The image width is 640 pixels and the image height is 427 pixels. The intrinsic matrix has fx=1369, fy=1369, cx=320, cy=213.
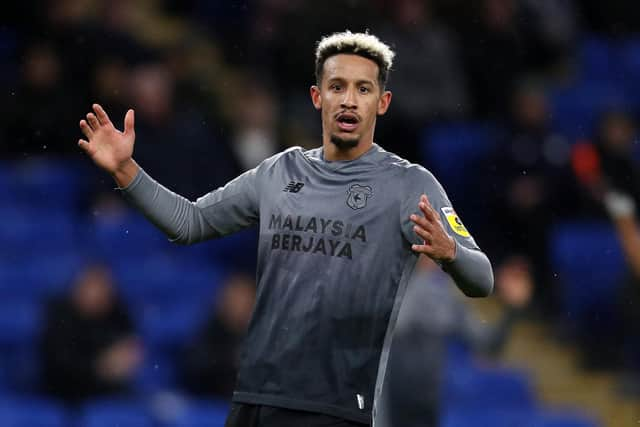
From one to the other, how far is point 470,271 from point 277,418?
2.43ft

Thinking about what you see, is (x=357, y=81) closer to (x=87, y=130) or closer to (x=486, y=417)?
(x=87, y=130)

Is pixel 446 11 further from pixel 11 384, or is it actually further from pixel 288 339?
pixel 288 339

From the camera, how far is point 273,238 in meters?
4.21

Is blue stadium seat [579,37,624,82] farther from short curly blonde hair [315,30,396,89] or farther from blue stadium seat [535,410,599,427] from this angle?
short curly blonde hair [315,30,396,89]

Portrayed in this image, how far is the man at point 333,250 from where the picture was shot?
409 cm

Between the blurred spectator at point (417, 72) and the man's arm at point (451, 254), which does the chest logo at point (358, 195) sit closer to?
the man's arm at point (451, 254)

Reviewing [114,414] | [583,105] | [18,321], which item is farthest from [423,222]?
[583,105]

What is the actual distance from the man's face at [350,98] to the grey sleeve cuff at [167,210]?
52 cm

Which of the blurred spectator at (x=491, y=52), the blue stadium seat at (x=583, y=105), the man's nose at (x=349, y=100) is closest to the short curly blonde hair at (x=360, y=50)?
the man's nose at (x=349, y=100)

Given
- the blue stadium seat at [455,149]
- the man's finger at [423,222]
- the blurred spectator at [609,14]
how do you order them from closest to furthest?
the man's finger at [423,222], the blue stadium seat at [455,149], the blurred spectator at [609,14]

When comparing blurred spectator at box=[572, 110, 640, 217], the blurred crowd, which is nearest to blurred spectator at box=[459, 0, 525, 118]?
the blurred crowd

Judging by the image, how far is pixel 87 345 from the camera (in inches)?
284

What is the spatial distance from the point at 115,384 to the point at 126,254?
148 cm

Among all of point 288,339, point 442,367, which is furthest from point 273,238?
point 442,367
